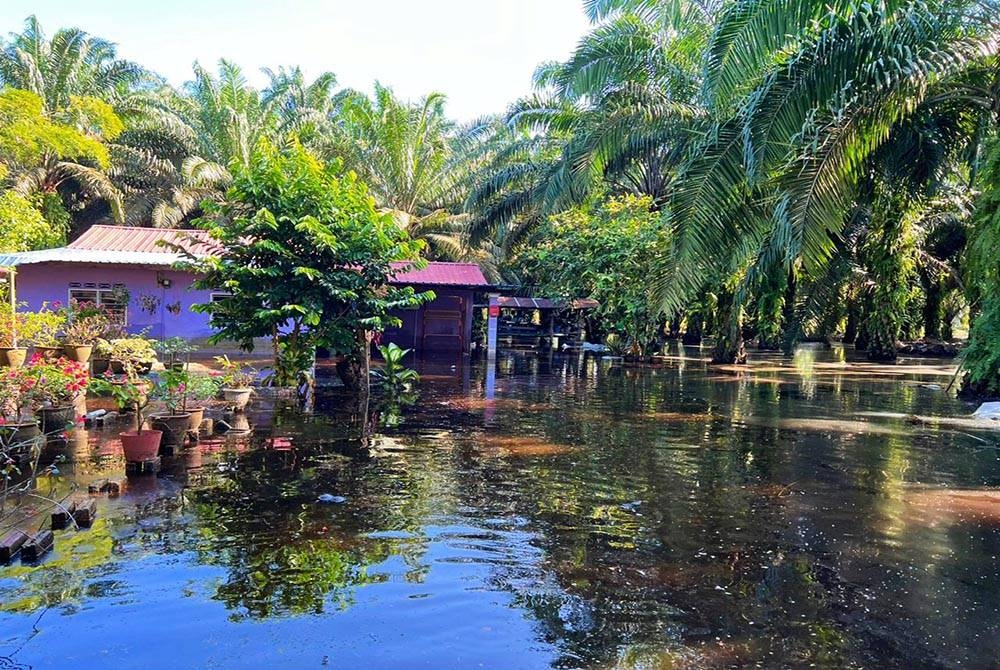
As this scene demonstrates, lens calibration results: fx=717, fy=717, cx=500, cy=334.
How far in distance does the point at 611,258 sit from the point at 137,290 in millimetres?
13880

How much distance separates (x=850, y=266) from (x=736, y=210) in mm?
15676

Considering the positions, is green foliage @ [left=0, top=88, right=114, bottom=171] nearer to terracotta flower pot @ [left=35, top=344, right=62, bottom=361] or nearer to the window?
the window

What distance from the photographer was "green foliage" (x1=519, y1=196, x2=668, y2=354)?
2191cm

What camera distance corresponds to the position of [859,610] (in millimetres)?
4594

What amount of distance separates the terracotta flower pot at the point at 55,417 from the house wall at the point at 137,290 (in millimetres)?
11169

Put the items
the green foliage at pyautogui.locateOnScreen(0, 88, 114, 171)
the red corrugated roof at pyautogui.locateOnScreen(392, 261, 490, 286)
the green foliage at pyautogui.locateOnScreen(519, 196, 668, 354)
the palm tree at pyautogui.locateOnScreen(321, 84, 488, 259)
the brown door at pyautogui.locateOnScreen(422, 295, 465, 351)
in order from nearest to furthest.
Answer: the green foliage at pyautogui.locateOnScreen(0, 88, 114, 171) < the green foliage at pyautogui.locateOnScreen(519, 196, 668, 354) < the red corrugated roof at pyautogui.locateOnScreen(392, 261, 490, 286) < the brown door at pyautogui.locateOnScreen(422, 295, 465, 351) < the palm tree at pyautogui.locateOnScreen(321, 84, 488, 259)

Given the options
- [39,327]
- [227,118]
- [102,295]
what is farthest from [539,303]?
[39,327]

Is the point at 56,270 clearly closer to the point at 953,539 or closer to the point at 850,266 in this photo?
the point at 953,539

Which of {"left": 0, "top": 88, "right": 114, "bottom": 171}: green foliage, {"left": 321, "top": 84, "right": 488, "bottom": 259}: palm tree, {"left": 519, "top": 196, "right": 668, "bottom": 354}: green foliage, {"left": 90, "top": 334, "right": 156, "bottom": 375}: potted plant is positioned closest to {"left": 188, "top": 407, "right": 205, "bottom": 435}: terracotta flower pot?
{"left": 90, "top": 334, "right": 156, "bottom": 375}: potted plant

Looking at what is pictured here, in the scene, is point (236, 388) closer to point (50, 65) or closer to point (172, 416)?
point (172, 416)

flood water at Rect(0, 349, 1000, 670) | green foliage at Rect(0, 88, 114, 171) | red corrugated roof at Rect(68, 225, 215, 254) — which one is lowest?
flood water at Rect(0, 349, 1000, 670)

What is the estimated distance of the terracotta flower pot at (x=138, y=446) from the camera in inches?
297

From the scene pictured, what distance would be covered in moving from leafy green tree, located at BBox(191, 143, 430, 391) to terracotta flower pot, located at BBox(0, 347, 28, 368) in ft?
8.99

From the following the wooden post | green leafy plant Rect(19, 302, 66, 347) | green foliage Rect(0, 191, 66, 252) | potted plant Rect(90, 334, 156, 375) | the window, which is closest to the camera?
potted plant Rect(90, 334, 156, 375)
